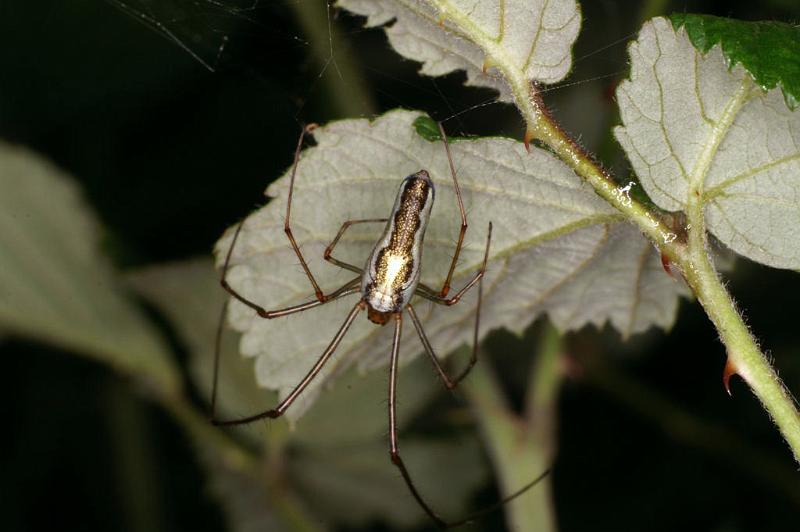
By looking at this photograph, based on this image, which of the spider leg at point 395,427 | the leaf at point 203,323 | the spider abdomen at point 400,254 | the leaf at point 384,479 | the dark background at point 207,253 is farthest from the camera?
the leaf at point 384,479

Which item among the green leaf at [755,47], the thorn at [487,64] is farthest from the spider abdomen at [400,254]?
the green leaf at [755,47]

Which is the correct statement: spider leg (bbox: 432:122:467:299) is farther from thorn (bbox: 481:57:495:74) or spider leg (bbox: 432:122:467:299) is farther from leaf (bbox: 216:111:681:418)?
thorn (bbox: 481:57:495:74)

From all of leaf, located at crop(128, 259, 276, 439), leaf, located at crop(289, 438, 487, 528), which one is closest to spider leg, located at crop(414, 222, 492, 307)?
A: leaf, located at crop(128, 259, 276, 439)

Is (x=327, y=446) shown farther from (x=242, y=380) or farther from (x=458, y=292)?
(x=458, y=292)

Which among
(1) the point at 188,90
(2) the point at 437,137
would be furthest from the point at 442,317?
(1) the point at 188,90

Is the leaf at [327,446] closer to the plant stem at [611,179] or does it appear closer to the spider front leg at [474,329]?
the spider front leg at [474,329]

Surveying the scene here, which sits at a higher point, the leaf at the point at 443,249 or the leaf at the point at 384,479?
the leaf at the point at 443,249

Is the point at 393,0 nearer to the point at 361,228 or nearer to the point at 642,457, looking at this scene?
the point at 361,228

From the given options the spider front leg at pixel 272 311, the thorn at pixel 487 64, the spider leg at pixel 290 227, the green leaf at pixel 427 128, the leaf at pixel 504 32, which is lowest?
the spider front leg at pixel 272 311
